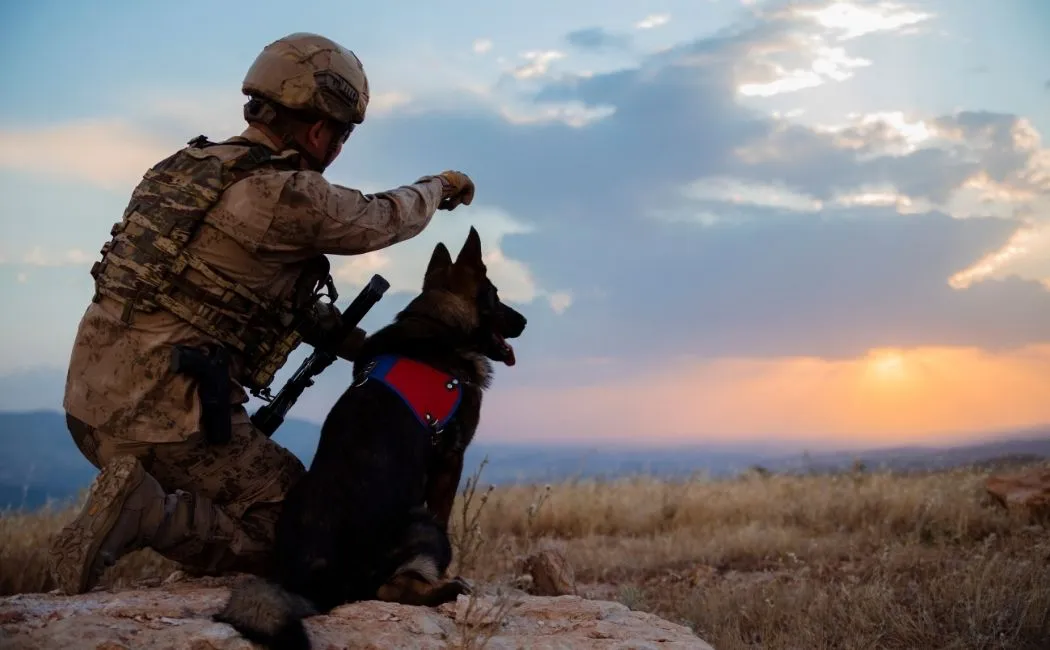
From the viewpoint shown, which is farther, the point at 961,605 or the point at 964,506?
the point at 964,506

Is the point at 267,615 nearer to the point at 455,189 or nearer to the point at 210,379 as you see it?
the point at 210,379

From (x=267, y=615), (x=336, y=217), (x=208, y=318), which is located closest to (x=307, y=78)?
(x=336, y=217)

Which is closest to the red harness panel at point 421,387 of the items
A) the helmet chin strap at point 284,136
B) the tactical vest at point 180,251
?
the tactical vest at point 180,251

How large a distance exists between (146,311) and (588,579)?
422cm

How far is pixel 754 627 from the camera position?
17.9ft

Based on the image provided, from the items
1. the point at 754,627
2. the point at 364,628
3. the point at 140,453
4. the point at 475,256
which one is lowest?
the point at 754,627

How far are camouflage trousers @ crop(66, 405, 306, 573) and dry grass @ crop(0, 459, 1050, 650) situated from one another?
808 mm

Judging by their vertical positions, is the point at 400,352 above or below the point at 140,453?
above

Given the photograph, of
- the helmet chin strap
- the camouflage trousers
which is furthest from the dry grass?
the helmet chin strap

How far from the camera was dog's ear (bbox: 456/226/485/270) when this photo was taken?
4.96 m

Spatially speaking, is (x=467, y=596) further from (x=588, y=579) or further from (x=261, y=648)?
(x=588, y=579)

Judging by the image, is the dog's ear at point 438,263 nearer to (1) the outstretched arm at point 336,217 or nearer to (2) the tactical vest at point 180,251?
(1) the outstretched arm at point 336,217

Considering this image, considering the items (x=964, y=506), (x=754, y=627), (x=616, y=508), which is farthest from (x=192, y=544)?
(x=964, y=506)

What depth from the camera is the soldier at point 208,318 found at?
13.5ft
